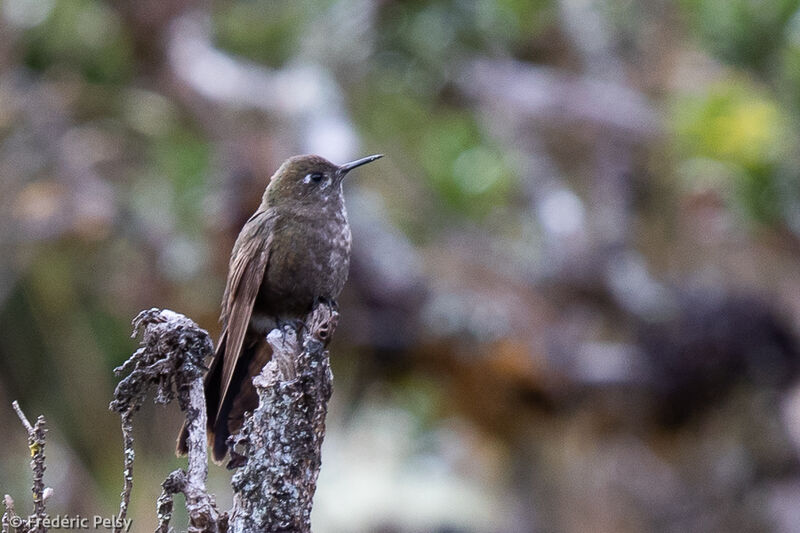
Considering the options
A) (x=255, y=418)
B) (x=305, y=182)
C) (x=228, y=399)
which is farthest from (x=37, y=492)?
(x=305, y=182)

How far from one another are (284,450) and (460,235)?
6798mm

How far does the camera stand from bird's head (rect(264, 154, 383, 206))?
4.54 metres

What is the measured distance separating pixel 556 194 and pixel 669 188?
5.69ft

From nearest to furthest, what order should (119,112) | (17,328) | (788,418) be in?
(788,418), (17,328), (119,112)

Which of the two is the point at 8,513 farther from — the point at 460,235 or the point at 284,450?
the point at 460,235

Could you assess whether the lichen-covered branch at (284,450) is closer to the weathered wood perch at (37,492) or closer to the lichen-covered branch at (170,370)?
the lichen-covered branch at (170,370)

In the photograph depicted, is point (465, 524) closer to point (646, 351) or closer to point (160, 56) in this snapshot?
point (646, 351)

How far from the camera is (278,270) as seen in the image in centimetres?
421

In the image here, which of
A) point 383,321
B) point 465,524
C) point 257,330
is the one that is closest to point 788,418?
point 383,321

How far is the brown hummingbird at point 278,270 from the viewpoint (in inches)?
146

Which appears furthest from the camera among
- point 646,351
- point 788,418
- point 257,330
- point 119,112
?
point 119,112

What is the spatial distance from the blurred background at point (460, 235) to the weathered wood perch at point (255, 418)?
157 inches

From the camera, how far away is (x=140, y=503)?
756 centimetres

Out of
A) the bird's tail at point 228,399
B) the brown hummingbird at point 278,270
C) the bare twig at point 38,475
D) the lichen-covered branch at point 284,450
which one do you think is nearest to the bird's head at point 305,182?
the brown hummingbird at point 278,270
